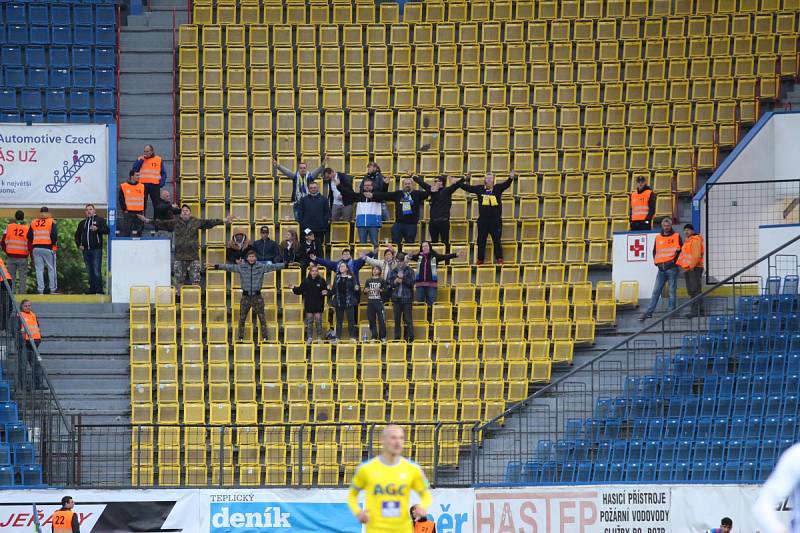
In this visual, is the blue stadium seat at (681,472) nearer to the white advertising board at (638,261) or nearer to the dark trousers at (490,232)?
the white advertising board at (638,261)

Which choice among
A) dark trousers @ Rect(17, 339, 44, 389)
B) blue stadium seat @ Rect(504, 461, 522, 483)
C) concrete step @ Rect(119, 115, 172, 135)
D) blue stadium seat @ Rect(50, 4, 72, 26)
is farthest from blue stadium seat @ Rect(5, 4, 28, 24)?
blue stadium seat @ Rect(504, 461, 522, 483)

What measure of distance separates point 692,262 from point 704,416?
375 cm

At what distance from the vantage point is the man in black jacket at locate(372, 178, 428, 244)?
2812 centimetres

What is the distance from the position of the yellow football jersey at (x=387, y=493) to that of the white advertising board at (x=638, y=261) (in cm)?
1577

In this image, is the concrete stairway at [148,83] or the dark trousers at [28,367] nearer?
the dark trousers at [28,367]

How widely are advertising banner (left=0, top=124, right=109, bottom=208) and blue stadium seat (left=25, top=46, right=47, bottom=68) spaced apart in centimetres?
265

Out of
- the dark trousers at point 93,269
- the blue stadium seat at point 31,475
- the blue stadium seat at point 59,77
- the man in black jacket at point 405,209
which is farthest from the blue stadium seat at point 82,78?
the blue stadium seat at point 31,475

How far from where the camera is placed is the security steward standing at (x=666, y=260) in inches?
1039

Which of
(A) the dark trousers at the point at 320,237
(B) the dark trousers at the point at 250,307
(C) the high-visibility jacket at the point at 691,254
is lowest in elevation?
(B) the dark trousers at the point at 250,307

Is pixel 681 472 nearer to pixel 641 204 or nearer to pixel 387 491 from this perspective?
pixel 641 204

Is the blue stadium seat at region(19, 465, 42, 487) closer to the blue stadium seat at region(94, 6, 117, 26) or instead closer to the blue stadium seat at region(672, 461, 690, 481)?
the blue stadium seat at region(672, 461, 690, 481)

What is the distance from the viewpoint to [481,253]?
28.1 meters

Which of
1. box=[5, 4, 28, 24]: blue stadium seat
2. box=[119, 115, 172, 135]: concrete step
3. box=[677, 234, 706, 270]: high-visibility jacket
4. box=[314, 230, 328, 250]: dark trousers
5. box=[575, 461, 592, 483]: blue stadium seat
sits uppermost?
box=[5, 4, 28, 24]: blue stadium seat

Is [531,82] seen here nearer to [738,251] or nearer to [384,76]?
[384,76]
